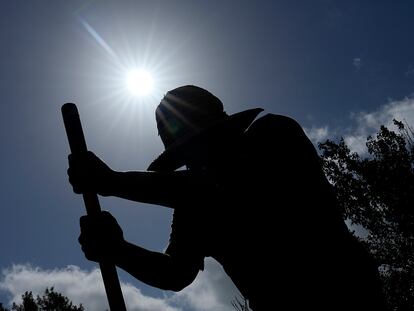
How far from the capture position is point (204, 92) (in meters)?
2.65

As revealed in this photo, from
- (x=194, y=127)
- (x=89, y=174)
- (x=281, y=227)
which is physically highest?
(x=194, y=127)

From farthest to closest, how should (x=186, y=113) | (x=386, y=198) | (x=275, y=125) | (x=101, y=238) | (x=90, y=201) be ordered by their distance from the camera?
(x=386, y=198), (x=186, y=113), (x=90, y=201), (x=101, y=238), (x=275, y=125)

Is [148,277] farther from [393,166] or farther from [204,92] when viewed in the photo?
[393,166]

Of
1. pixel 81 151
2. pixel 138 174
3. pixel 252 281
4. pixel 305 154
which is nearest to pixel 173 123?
pixel 81 151

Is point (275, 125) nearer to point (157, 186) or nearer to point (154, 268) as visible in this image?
point (157, 186)

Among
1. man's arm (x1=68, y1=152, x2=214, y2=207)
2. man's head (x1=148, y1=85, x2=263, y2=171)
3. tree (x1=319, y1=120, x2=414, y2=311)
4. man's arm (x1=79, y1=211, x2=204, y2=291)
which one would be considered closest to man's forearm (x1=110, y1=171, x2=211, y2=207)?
man's arm (x1=68, y1=152, x2=214, y2=207)

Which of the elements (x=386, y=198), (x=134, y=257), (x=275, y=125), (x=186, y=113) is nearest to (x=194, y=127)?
(x=186, y=113)

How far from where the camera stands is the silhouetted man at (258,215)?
1.78m

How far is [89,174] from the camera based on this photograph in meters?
2.06

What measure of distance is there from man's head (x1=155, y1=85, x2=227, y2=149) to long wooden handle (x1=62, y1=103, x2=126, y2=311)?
22.4 inches

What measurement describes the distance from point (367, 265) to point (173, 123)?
1.47 metres

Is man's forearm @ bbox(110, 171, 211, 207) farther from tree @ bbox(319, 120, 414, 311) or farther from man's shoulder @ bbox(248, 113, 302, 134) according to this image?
tree @ bbox(319, 120, 414, 311)

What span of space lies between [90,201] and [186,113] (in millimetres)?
846

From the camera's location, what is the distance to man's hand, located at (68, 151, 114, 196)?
1948 mm
